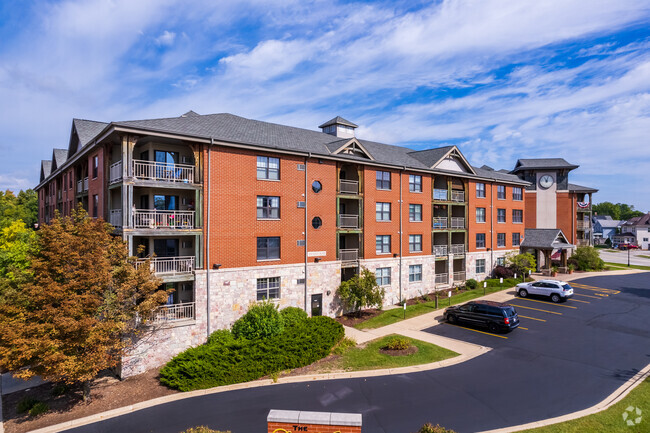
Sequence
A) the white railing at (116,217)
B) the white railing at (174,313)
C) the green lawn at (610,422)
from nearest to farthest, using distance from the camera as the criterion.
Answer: the green lawn at (610,422) → the white railing at (174,313) → the white railing at (116,217)

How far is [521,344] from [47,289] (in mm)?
24947

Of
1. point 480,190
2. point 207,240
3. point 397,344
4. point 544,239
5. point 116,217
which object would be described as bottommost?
point 397,344

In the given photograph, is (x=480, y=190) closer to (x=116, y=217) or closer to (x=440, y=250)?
(x=440, y=250)

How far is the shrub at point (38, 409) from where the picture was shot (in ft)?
49.7

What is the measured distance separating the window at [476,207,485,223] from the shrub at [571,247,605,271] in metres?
16.3

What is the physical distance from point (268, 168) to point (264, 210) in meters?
2.98

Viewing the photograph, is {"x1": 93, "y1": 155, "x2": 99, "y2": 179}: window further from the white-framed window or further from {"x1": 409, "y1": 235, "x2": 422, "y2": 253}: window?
the white-framed window

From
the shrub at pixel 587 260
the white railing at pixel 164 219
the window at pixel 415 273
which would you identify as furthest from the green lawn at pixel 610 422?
the shrub at pixel 587 260

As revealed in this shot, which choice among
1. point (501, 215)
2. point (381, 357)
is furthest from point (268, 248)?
point (501, 215)

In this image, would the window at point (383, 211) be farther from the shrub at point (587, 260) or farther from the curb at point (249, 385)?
the shrub at point (587, 260)

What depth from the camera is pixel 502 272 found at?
38500mm

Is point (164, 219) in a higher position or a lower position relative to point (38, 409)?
higher

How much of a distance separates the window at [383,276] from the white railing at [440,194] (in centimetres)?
1020

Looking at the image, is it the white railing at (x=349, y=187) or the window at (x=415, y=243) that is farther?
the window at (x=415, y=243)
